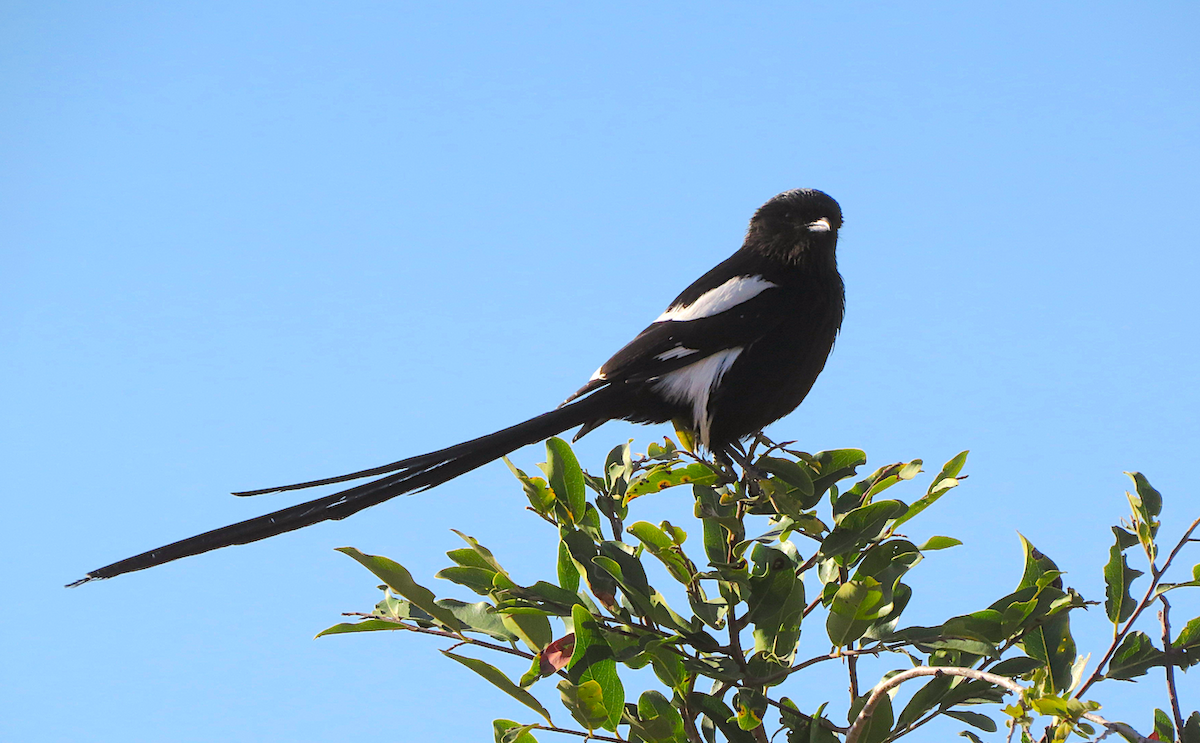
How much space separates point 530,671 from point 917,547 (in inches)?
32.9

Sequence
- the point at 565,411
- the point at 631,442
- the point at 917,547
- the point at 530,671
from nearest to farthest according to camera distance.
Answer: the point at 530,671 < the point at 917,547 < the point at 631,442 < the point at 565,411

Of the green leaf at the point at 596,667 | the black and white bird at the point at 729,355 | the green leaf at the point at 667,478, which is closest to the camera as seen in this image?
the green leaf at the point at 596,667

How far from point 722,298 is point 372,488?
4.52ft

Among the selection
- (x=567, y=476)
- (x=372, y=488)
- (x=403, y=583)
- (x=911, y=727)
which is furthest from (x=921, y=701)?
(x=372, y=488)

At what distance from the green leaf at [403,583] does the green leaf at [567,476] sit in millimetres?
357

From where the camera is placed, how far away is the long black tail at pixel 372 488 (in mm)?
1934

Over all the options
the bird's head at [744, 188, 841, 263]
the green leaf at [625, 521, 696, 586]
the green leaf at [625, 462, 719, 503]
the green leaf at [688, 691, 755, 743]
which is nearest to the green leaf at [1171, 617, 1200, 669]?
the green leaf at [688, 691, 755, 743]

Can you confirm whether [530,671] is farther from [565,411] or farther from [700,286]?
[700,286]

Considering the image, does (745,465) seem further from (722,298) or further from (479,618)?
(479,618)

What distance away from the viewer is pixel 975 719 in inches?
76.2

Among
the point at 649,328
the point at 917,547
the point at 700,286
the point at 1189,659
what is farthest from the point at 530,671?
the point at 700,286

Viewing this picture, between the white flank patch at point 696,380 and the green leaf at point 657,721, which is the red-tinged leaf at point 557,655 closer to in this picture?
the green leaf at point 657,721

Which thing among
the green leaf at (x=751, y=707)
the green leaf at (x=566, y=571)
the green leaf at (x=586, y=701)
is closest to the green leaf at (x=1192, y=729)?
the green leaf at (x=751, y=707)

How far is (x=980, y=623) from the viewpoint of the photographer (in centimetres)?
185
